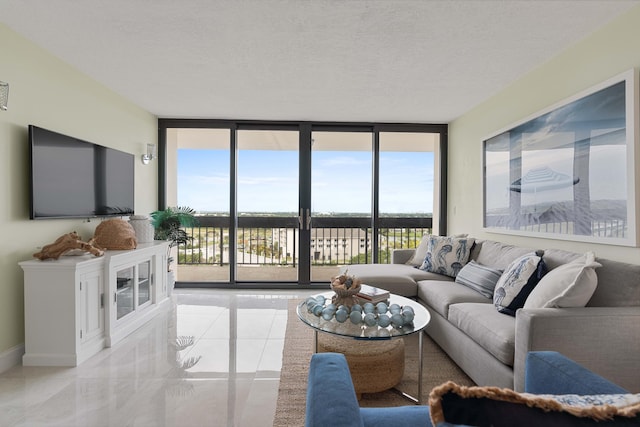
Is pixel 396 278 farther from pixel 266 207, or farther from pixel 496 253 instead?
A: pixel 266 207

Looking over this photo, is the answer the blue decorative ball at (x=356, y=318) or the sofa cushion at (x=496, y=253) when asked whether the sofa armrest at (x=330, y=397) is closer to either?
the blue decorative ball at (x=356, y=318)

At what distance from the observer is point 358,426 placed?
0.78 metres

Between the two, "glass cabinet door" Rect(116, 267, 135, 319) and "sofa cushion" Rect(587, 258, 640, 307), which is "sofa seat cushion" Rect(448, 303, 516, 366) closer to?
"sofa cushion" Rect(587, 258, 640, 307)

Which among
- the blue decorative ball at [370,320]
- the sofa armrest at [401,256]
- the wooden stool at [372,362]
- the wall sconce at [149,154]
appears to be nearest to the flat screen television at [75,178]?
the wall sconce at [149,154]

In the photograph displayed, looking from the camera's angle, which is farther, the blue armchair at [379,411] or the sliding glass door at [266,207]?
the sliding glass door at [266,207]

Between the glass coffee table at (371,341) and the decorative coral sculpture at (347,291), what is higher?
the decorative coral sculpture at (347,291)

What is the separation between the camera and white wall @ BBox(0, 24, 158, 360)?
2277mm

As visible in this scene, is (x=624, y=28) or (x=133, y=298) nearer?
(x=624, y=28)

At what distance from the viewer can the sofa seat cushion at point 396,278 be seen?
10.3 ft

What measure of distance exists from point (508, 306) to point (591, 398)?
1.76m

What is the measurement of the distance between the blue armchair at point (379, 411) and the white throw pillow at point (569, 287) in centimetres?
90

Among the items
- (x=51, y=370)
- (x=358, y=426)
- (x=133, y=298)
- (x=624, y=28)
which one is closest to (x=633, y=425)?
(x=358, y=426)

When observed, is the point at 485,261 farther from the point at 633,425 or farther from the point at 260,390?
the point at 633,425

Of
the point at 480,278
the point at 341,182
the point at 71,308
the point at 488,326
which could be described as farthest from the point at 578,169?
the point at 71,308
